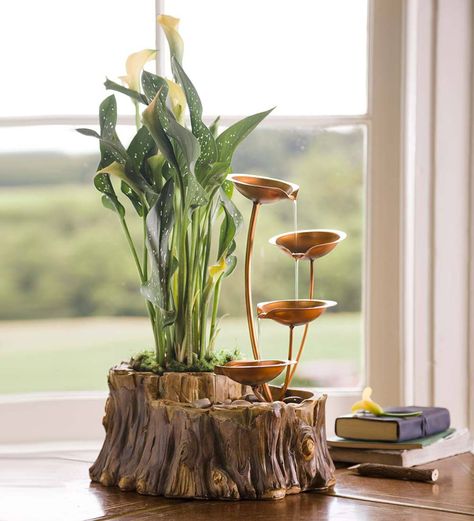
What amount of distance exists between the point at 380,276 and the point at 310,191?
0.82 feet

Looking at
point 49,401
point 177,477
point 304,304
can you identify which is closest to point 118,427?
point 177,477

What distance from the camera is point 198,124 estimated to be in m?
1.32

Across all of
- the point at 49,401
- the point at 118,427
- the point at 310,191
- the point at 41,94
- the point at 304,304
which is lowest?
the point at 49,401

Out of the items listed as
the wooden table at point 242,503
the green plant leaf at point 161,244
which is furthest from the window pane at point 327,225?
the green plant leaf at point 161,244

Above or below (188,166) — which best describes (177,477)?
below

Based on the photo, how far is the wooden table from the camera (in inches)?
45.3

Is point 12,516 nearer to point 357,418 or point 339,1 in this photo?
point 357,418

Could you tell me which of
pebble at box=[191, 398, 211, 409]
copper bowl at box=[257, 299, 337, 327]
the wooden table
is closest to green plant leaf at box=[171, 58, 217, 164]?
copper bowl at box=[257, 299, 337, 327]

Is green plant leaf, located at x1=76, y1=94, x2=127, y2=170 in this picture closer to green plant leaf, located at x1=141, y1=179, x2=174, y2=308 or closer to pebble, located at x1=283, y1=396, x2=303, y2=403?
green plant leaf, located at x1=141, y1=179, x2=174, y2=308

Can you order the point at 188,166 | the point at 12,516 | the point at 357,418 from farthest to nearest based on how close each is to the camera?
the point at 357,418 < the point at 188,166 < the point at 12,516

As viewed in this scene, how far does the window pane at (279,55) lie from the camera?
206cm

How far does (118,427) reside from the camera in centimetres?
133

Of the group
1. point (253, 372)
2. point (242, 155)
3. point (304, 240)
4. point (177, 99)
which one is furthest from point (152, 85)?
point (242, 155)

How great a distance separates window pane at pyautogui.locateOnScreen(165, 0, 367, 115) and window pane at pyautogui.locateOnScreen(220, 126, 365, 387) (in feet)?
0.24
